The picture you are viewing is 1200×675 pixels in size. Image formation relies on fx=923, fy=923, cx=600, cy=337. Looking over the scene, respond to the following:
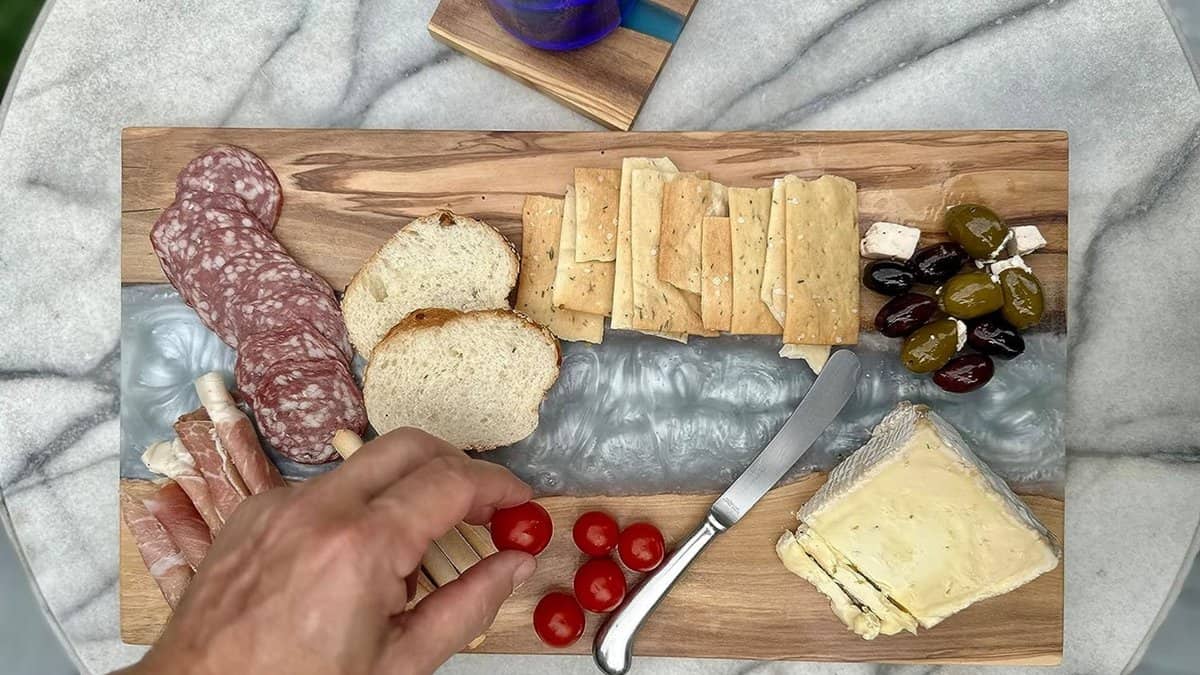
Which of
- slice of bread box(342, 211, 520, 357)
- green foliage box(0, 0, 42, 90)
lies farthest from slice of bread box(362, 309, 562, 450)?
green foliage box(0, 0, 42, 90)

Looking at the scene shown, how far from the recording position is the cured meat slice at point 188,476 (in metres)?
1.62

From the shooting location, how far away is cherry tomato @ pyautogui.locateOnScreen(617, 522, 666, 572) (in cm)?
155

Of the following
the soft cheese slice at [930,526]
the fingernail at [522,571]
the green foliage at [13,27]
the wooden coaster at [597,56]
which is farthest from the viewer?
the green foliage at [13,27]

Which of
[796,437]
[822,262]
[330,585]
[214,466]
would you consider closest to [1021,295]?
[822,262]

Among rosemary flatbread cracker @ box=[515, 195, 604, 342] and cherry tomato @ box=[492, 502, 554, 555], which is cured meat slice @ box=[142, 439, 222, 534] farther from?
rosemary flatbread cracker @ box=[515, 195, 604, 342]

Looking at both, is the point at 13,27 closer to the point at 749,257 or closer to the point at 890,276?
the point at 749,257

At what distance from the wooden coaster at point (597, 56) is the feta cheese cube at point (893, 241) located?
1.56 ft

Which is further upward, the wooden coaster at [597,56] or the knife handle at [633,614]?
the wooden coaster at [597,56]

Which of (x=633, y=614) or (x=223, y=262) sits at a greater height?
(x=223, y=262)

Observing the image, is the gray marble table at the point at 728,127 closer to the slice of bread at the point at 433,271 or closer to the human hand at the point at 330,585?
the slice of bread at the point at 433,271

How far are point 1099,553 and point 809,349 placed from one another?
0.70 metres

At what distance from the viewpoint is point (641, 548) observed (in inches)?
61.1

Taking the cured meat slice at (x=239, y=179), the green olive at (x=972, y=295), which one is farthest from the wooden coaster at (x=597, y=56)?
the green olive at (x=972, y=295)

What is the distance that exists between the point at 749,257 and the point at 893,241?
25 cm
